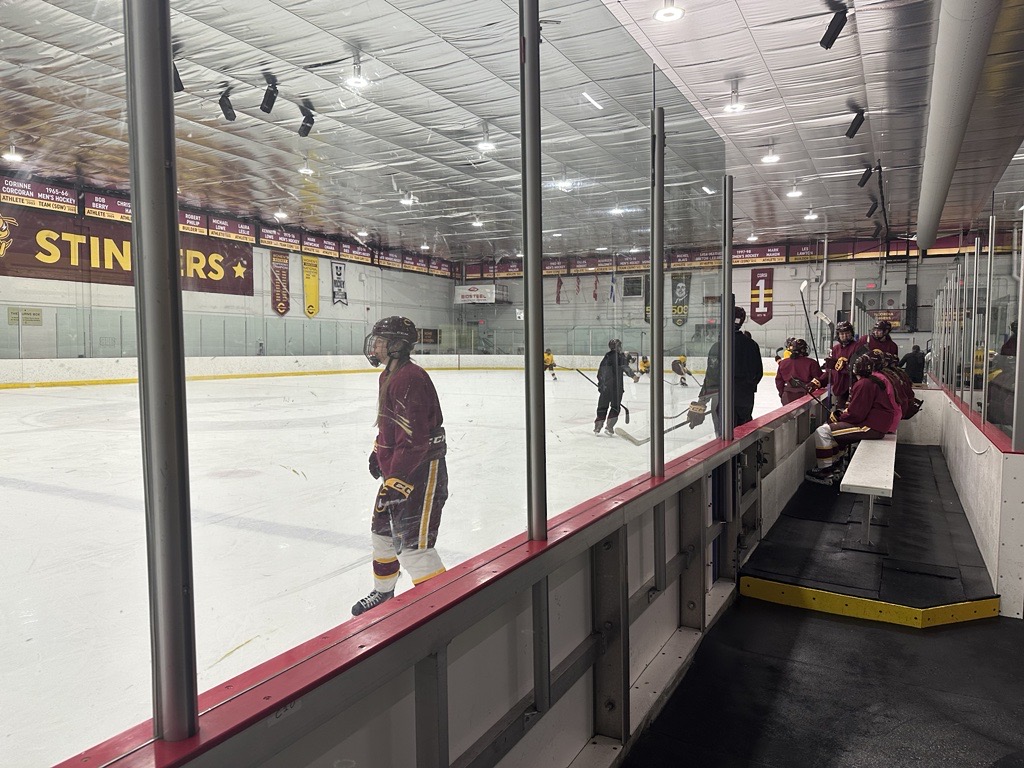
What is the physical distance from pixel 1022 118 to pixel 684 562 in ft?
22.6

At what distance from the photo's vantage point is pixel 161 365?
851 mm

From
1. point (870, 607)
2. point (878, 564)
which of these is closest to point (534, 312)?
point (870, 607)

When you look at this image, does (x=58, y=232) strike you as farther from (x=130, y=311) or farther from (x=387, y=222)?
(x=387, y=222)

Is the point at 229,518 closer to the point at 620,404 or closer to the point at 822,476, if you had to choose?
the point at 620,404

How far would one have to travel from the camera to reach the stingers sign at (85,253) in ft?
2.59

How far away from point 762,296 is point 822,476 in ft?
49.0

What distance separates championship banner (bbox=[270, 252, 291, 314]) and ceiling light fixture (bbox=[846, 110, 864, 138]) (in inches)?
348

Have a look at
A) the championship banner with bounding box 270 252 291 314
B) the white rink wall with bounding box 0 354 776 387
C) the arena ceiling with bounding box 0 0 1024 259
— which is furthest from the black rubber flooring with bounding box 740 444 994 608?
the championship banner with bounding box 270 252 291 314

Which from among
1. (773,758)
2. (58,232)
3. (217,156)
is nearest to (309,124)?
(217,156)

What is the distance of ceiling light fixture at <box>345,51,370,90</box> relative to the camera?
116 centimetres

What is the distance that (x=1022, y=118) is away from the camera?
22.6 feet

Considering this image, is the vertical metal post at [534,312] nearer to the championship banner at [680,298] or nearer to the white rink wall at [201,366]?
the white rink wall at [201,366]

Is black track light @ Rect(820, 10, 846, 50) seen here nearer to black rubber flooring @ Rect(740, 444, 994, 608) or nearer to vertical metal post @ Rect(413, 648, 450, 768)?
black rubber flooring @ Rect(740, 444, 994, 608)

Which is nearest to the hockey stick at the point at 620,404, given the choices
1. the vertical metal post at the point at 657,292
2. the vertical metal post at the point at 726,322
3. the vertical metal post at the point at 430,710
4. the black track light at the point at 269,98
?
the vertical metal post at the point at 657,292
